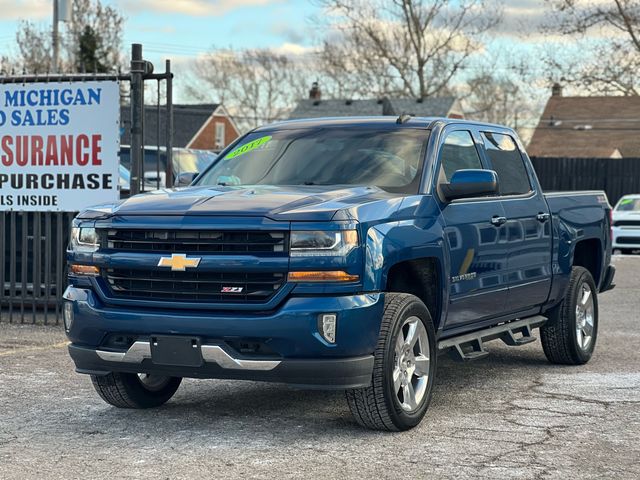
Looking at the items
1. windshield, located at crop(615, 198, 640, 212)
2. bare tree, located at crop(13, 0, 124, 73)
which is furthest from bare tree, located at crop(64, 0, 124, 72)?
windshield, located at crop(615, 198, 640, 212)

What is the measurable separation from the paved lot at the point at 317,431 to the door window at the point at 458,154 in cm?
159

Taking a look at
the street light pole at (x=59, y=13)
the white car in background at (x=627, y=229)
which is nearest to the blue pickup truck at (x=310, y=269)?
the white car in background at (x=627, y=229)

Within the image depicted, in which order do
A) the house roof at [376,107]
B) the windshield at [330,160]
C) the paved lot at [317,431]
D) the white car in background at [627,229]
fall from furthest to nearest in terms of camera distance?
the house roof at [376,107]
the white car in background at [627,229]
the windshield at [330,160]
the paved lot at [317,431]

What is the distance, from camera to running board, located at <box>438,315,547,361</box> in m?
→ 7.48

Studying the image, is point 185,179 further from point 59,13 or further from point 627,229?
point 59,13

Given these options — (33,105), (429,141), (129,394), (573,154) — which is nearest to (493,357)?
(429,141)

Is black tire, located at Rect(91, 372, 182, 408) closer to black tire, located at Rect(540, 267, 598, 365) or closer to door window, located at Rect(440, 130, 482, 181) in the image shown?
door window, located at Rect(440, 130, 482, 181)

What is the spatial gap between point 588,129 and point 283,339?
227ft

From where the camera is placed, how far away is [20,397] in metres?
7.63

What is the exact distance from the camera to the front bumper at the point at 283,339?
6.00m

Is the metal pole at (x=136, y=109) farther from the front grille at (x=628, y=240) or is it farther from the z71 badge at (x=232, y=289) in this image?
the front grille at (x=628, y=240)

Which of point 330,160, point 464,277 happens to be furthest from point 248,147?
point 464,277

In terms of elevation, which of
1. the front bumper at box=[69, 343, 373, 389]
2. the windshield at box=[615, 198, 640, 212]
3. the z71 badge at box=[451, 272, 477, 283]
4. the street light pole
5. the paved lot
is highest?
the street light pole

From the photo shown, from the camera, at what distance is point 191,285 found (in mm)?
6273
